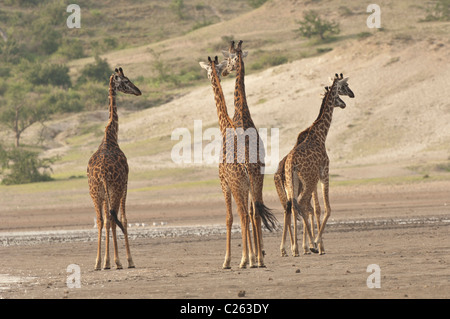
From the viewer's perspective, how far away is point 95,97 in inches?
2250

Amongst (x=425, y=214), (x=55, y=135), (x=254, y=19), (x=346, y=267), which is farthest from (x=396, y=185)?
(x=254, y=19)

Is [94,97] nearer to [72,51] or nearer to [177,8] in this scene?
[72,51]

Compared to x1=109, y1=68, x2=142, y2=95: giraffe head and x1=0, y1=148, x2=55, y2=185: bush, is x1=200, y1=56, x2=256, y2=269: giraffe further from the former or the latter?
x1=0, y1=148, x2=55, y2=185: bush

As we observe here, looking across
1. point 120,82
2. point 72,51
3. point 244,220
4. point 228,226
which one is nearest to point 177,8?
point 72,51

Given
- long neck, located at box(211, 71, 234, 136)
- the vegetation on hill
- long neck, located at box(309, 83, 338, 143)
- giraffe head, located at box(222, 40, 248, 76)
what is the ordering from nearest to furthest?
long neck, located at box(211, 71, 234, 136) → giraffe head, located at box(222, 40, 248, 76) → long neck, located at box(309, 83, 338, 143) → the vegetation on hill

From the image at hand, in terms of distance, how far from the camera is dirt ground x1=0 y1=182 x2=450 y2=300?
10.0 metres

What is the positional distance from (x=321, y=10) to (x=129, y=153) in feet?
112

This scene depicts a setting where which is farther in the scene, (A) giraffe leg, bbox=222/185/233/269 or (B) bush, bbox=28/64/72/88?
(B) bush, bbox=28/64/72/88

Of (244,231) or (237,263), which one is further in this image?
(237,263)

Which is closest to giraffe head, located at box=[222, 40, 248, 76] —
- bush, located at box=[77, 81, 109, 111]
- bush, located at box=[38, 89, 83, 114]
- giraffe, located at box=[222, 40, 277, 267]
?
giraffe, located at box=[222, 40, 277, 267]

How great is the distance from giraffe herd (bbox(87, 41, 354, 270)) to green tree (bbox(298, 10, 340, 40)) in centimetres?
4703

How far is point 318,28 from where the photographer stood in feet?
201

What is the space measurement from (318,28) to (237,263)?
49.6 metres

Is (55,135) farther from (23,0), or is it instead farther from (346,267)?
(23,0)
